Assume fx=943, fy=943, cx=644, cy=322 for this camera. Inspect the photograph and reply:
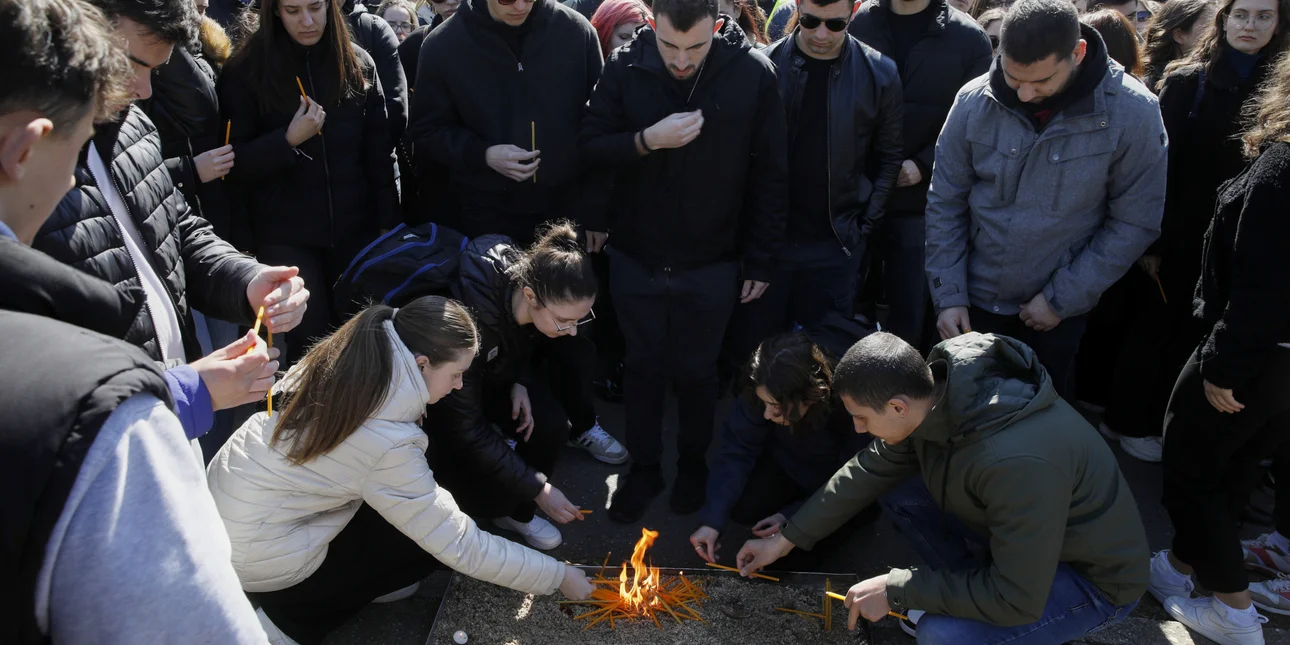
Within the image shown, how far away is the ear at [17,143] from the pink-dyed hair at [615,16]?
140 inches

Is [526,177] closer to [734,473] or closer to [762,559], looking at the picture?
[734,473]

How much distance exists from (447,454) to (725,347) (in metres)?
1.72

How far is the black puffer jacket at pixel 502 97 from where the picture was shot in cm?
390

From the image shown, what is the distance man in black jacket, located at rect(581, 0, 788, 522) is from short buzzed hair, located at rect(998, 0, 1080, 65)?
0.91 m

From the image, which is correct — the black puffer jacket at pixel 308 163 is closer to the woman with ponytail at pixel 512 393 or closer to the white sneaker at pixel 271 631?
the woman with ponytail at pixel 512 393

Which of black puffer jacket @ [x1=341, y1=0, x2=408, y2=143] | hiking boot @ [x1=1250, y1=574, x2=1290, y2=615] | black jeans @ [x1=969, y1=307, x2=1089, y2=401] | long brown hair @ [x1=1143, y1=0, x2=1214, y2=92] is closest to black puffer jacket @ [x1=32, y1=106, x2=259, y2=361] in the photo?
black puffer jacket @ [x1=341, y1=0, x2=408, y2=143]

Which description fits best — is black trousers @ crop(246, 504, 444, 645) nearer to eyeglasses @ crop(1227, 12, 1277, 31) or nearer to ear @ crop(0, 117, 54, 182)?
ear @ crop(0, 117, 54, 182)

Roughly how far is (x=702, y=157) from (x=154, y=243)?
1984mm

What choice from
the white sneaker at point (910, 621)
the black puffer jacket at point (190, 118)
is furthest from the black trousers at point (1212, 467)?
the black puffer jacket at point (190, 118)

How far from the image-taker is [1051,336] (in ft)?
11.4

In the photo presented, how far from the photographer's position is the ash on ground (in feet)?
9.75

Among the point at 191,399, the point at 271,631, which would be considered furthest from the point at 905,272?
the point at 191,399

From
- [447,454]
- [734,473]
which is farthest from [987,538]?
[447,454]

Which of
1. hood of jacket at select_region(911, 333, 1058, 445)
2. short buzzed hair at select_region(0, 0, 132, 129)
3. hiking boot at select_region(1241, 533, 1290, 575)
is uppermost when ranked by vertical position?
short buzzed hair at select_region(0, 0, 132, 129)
